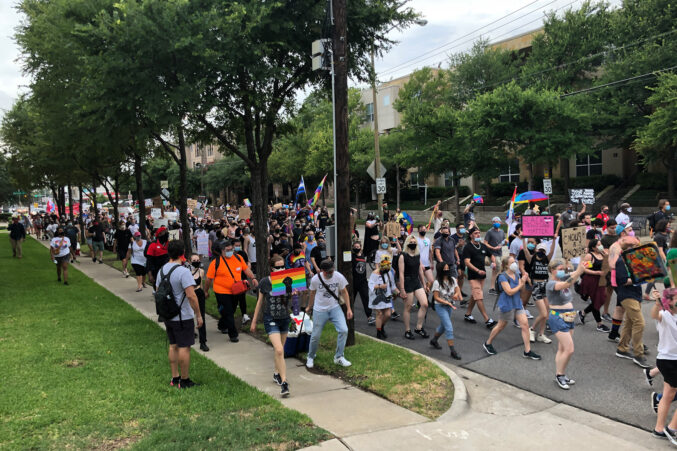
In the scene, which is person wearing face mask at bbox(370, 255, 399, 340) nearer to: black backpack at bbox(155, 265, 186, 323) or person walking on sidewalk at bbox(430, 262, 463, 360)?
person walking on sidewalk at bbox(430, 262, 463, 360)

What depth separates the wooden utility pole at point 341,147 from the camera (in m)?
8.17

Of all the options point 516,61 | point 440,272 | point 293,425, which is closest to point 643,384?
point 440,272

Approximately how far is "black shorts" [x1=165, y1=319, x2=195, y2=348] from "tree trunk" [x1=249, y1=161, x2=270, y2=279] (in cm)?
436

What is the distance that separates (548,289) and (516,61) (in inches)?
1464

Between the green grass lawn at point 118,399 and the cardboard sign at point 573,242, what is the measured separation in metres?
8.35

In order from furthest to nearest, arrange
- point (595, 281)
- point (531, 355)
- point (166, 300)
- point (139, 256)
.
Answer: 1. point (139, 256)
2. point (595, 281)
3. point (531, 355)
4. point (166, 300)

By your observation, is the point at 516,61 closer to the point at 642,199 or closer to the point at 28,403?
the point at 642,199

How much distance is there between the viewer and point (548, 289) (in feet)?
22.5

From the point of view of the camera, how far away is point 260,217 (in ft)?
36.1

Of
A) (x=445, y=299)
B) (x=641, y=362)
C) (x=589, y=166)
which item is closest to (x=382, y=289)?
(x=445, y=299)

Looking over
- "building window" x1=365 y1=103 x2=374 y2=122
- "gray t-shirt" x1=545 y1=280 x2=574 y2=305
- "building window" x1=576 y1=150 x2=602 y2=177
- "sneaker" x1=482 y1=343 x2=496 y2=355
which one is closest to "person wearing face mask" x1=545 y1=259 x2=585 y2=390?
"gray t-shirt" x1=545 y1=280 x2=574 y2=305

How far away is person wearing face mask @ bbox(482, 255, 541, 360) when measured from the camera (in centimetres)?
772

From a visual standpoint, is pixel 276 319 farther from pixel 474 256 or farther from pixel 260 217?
pixel 474 256

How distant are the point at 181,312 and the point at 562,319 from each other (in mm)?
4839
